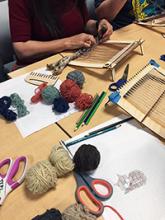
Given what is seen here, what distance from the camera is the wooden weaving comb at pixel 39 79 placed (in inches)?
42.2

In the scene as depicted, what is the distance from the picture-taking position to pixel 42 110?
960 mm

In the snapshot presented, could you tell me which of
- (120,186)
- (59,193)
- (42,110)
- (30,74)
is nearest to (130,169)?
(120,186)

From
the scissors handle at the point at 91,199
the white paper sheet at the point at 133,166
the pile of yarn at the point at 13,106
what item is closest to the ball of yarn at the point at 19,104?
the pile of yarn at the point at 13,106

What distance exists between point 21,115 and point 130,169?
14.9 inches

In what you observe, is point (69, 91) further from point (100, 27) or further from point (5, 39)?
point (5, 39)

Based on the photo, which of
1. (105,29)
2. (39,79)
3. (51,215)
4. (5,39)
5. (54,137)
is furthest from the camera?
(5,39)

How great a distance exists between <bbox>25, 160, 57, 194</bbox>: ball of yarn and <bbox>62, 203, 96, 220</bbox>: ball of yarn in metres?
0.08

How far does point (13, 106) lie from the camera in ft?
3.19

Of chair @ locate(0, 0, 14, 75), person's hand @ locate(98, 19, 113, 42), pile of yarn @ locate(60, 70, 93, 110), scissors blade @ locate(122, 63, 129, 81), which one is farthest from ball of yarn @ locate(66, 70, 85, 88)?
chair @ locate(0, 0, 14, 75)

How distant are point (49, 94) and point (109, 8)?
2.60 feet

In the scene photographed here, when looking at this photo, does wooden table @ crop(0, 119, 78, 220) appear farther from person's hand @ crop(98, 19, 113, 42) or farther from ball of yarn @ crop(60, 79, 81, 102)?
person's hand @ crop(98, 19, 113, 42)

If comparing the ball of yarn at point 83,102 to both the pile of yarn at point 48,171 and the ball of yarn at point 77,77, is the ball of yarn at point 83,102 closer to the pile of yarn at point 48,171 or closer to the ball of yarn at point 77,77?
the ball of yarn at point 77,77

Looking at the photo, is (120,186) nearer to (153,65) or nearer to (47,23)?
(153,65)

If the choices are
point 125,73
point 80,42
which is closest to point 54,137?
point 125,73
